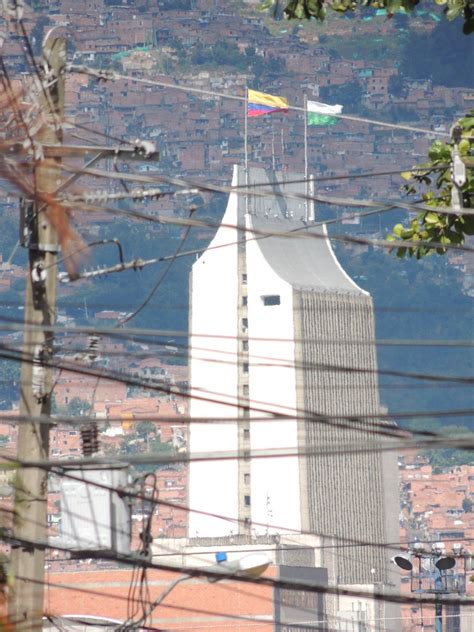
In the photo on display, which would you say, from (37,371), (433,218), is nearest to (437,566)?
(433,218)

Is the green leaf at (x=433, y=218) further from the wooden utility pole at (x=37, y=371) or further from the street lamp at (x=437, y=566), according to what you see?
the wooden utility pole at (x=37, y=371)

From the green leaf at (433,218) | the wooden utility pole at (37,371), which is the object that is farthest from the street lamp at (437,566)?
the green leaf at (433,218)

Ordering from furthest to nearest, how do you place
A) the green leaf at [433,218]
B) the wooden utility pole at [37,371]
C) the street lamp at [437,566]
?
the street lamp at [437,566], the green leaf at [433,218], the wooden utility pole at [37,371]

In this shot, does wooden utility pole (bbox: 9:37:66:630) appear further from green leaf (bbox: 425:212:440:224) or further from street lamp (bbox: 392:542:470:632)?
green leaf (bbox: 425:212:440:224)

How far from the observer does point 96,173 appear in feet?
62.6

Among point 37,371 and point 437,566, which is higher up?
point 37,371

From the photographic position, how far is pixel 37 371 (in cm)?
1919

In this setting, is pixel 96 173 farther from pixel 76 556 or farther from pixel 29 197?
pixel 76 556

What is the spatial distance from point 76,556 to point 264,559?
187cm

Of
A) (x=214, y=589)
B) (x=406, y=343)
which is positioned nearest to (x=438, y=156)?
(x=406, y=343)

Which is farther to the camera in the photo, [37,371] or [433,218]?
[433,218]

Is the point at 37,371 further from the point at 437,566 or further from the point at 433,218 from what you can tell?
the point at 437,566

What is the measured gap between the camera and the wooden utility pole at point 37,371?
1862cm

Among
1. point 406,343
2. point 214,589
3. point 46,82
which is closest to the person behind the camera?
point 406,343
